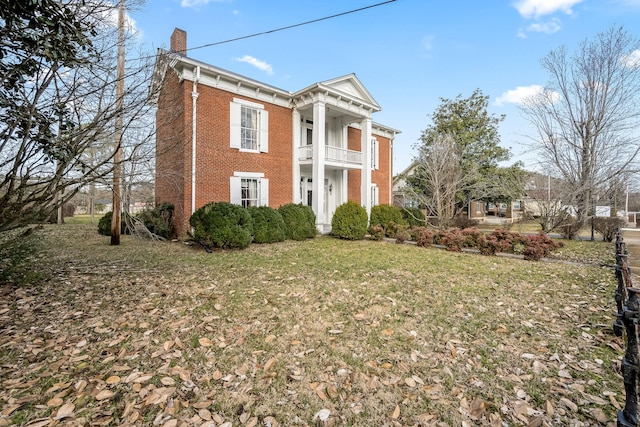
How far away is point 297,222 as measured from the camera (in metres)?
11.6

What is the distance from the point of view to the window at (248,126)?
11.7 meters

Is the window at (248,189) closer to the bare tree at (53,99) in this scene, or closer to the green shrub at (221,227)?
the green shrub at (221,227)

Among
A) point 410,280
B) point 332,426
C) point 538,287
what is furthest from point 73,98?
point 538,287

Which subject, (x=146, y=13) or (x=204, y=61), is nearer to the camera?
→ (x=146, y=13)

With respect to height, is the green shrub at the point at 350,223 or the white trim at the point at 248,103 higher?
the white trim at the point at 248,103

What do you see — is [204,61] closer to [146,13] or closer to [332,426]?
[146,13]

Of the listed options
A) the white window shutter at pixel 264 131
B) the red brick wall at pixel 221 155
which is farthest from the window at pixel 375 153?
the white window shutter at pixel 264 131

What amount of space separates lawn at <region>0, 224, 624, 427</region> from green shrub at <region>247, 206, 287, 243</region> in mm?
4180

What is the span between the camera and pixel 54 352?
3.08 metres

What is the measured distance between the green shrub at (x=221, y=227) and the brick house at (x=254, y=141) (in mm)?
1508

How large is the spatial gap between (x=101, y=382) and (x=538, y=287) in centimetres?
698

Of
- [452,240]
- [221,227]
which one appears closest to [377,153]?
[452,240]

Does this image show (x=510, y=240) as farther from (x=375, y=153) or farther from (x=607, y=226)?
(x=375, y=153)

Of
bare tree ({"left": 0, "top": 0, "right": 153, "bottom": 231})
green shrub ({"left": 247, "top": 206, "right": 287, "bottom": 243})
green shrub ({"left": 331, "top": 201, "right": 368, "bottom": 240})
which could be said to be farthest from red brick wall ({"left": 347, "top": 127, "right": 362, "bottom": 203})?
bare tree ({"left": 0, "top": 0, "right": 153, "bottom": 231})
